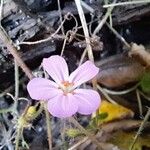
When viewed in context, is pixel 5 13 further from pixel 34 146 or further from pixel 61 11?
pixel 34 146

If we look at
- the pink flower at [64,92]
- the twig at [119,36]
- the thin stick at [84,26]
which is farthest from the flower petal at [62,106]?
the twig at [119,36]

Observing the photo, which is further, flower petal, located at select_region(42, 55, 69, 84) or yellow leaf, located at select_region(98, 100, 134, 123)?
yellow leaf, located at select_region(98, 100, 134, 123)

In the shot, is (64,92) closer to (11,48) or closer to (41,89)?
(41,89)

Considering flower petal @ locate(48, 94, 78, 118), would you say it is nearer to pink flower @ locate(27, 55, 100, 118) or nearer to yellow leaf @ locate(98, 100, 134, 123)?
pink flower @ locate(27, 55, 100, 118)

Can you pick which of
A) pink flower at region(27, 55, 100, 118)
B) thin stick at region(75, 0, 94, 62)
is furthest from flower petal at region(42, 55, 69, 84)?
thin stick at region(75, 0, 94, 62)

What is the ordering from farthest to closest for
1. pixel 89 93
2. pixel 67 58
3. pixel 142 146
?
pixel 67 58, pixel 142 146, pixel 89 93

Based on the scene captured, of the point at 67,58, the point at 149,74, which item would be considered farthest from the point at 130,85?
the point at 67,58

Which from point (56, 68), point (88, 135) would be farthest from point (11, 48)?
point (88, 135)
